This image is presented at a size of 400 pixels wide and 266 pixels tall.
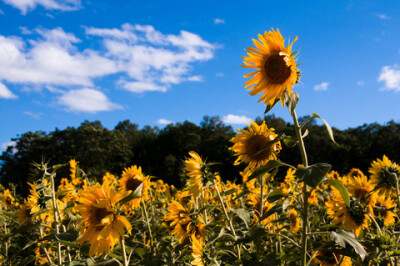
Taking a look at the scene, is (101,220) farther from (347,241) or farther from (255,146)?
(347,241)

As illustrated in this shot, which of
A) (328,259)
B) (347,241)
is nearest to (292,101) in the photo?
(347,241)

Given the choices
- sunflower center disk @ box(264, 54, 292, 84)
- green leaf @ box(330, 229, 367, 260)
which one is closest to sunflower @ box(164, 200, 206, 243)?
green leaf @ box(330, 229, 367, 260)

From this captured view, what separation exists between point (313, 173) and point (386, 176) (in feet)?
5.04

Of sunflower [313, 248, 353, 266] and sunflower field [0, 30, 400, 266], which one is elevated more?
sunflower field [0, 30, 400, 266]

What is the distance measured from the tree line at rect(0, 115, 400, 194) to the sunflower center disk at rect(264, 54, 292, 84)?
17.2 metres

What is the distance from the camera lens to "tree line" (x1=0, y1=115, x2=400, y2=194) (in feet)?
79.9

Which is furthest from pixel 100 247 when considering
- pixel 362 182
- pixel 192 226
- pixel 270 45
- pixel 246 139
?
pixel 362 182

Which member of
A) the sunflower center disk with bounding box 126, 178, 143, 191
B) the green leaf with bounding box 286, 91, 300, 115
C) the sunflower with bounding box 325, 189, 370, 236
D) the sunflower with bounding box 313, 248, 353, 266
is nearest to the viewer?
the green leaf with bounding box 286, 91, 300, 115

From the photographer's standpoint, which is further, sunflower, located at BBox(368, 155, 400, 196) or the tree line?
the tree line

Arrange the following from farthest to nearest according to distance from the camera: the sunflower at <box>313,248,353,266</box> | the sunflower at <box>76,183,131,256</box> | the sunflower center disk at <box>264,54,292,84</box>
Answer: the sunflower at <box>313,248,353,266</box> < the sunflower at <box>76,183,131,256</box> < the sunflower center disk at <box>264,54,292,84</box>

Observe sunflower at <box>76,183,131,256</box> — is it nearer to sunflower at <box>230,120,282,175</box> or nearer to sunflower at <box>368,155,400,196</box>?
sunflower at <box>230,120,282,175</box>

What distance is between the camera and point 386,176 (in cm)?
252

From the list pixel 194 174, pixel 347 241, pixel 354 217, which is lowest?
pixel 347 241

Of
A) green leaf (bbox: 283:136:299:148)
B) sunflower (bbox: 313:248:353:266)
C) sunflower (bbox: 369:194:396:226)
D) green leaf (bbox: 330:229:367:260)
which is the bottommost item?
sunflower (bbox: 313:248:353:266)
